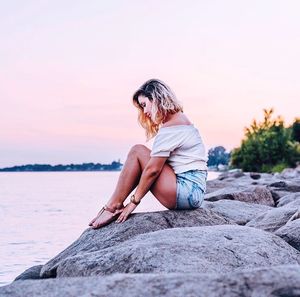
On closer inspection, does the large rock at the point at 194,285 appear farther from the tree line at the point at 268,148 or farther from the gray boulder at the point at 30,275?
the tree line at the point at 268,148

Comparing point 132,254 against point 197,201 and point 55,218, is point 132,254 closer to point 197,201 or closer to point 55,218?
point 197,201

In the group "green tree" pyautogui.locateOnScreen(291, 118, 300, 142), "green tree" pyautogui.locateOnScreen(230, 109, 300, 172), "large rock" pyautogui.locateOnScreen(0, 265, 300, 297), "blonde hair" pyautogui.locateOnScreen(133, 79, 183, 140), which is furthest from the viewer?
"green tree" pyautogui.locateOnScreen(291, 118, 300, 142)

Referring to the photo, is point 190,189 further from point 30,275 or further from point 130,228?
point 30,275

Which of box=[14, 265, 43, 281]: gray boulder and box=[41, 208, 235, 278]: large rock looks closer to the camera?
box=[41, 208, 235, 278]: large rock

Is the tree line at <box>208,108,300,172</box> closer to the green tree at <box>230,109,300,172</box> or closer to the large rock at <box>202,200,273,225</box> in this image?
the green tree at <box>230,109,300,172</box>

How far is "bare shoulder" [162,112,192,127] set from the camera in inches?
280

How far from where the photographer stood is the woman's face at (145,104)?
279 inches

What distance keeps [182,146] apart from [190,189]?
41 centimetres

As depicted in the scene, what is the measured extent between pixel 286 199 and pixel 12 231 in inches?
325

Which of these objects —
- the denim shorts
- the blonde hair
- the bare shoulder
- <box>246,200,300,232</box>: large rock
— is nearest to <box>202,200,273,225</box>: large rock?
<box>246,200,300,232</box>: large rock

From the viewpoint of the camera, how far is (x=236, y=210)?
9.66 meters

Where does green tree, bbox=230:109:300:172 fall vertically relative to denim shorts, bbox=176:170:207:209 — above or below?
above

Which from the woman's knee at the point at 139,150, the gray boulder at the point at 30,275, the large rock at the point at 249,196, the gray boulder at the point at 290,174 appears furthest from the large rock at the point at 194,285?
the gray boulder at the point at 290,174

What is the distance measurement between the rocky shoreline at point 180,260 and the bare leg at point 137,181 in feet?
0.40
